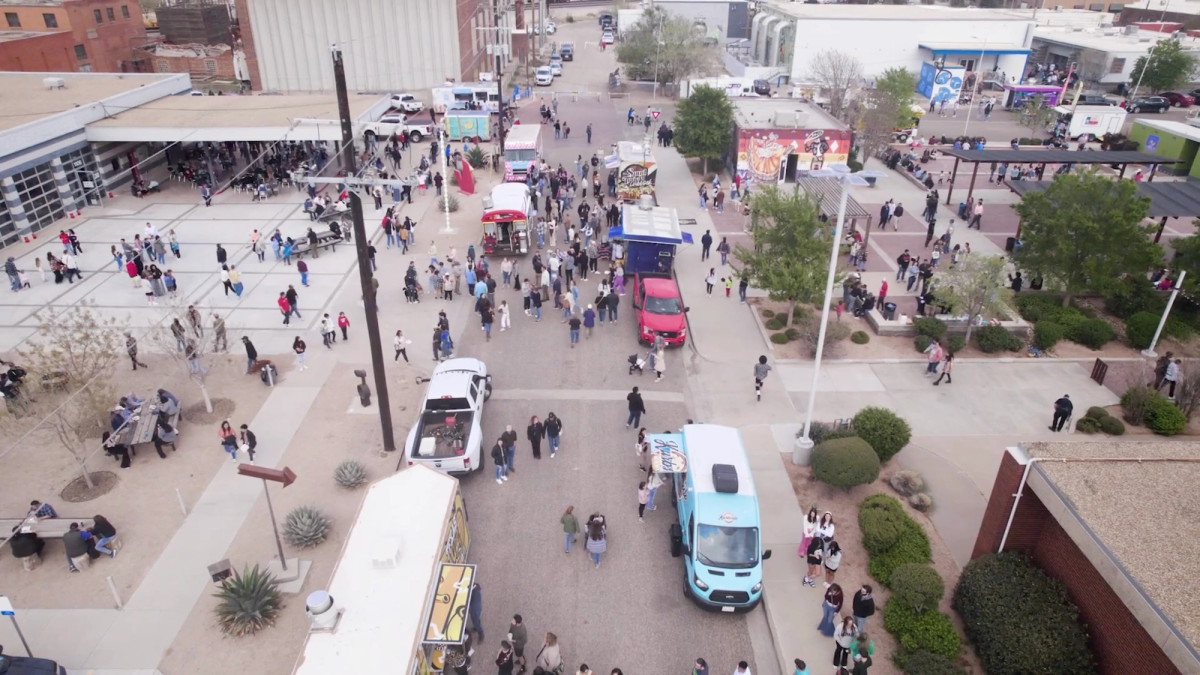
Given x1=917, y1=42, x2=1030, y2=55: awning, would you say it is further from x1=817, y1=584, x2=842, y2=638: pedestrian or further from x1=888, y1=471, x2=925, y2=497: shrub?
x1=817, y1=584, x2=842, y2=638: pedestrian

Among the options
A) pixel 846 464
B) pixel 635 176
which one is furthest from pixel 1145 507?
pixel 635 176

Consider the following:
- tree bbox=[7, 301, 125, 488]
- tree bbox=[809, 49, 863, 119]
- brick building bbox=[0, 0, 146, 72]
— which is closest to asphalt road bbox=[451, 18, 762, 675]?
tree bbox=[7, 301, 125, 488]

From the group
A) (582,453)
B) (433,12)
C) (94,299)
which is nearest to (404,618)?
(582,453)

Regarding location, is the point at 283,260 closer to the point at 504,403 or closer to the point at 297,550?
the point at 504,403

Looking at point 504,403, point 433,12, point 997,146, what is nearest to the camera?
point 504,403

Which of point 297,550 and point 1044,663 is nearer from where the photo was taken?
point 1044,663

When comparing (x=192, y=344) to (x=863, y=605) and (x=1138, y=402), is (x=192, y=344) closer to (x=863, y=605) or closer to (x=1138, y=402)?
(x=863, y=605)

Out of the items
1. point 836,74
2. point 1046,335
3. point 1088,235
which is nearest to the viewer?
point 1046,335
